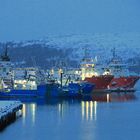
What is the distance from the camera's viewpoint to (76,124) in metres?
45.2

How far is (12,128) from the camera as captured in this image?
1656 inches

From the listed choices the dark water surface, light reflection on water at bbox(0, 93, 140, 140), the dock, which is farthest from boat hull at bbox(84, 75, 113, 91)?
the dock

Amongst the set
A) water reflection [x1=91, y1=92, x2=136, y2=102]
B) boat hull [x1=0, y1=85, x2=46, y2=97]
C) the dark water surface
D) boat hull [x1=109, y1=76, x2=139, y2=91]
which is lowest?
the dark water surface

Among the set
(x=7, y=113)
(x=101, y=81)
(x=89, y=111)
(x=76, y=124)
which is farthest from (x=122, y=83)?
(x=7, y=113)

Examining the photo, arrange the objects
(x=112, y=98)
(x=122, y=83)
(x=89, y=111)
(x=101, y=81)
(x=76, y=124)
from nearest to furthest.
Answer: (x=76, y=124) < (x=89, y=111) < (x=112, y=98) < (x=101, y=81) < (x=122, y=83)

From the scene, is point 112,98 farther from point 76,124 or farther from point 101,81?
point 76,124

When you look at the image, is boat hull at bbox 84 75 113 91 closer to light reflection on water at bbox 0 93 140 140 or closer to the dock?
light reflection on water at bbox 0 93 140 140

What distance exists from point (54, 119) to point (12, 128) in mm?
7049

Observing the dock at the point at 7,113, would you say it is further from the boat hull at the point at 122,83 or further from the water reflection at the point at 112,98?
the boat hull at the point at 122,83

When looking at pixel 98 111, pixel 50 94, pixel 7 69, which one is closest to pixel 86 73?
pixel 7 69

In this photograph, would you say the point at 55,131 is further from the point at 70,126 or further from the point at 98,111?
the point at 98,111

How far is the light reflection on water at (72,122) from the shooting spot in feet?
130

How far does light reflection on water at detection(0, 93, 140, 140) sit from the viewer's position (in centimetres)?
3972

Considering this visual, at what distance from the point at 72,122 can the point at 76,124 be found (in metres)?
1.36
